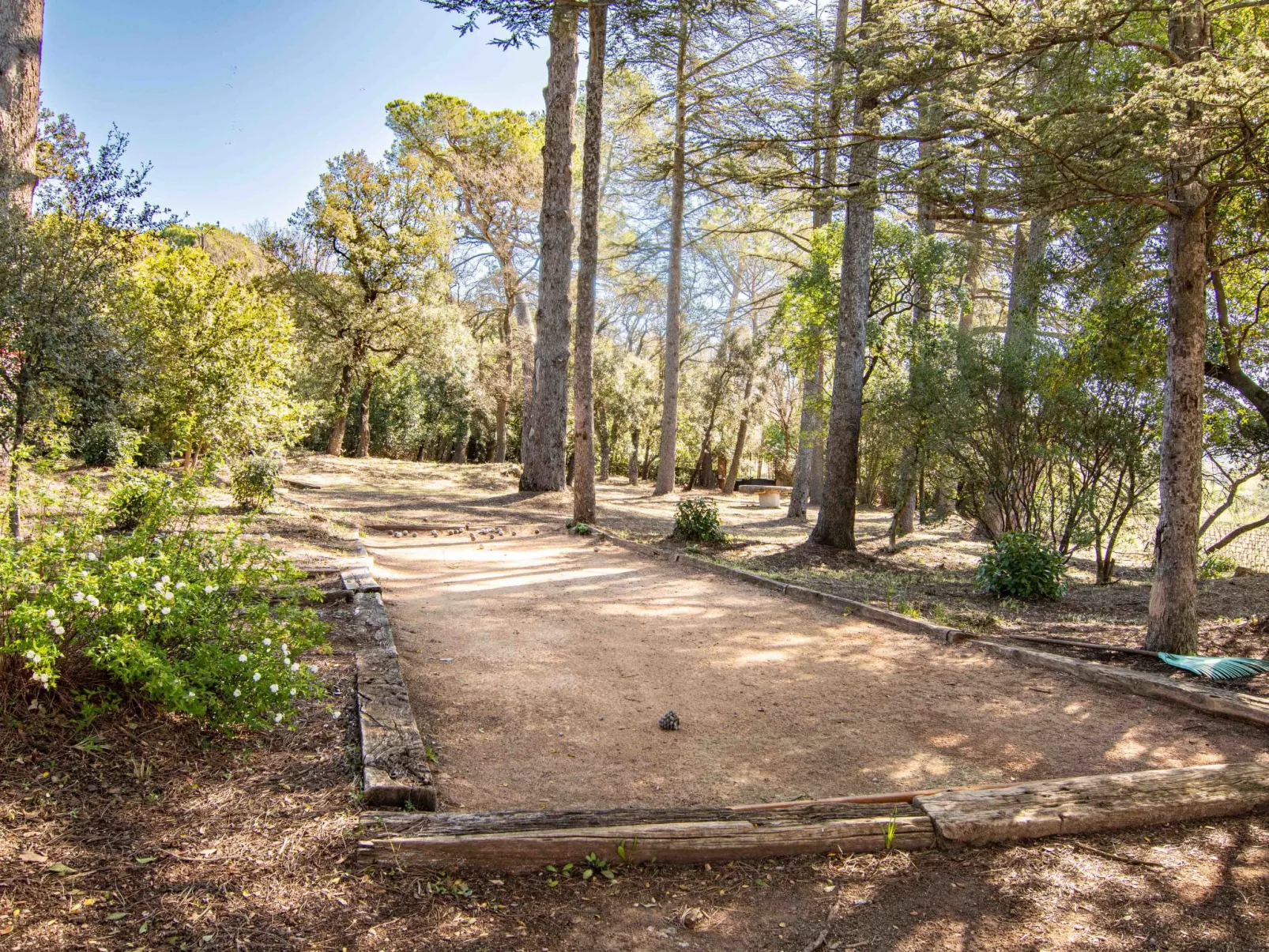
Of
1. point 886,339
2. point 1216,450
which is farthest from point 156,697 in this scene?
point 886,339

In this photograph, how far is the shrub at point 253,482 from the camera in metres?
9.95

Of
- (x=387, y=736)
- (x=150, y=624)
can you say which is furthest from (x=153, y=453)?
(x=387, y=736)

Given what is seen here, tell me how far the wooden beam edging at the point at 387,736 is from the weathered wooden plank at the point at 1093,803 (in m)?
1.86

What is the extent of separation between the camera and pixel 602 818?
106 inches

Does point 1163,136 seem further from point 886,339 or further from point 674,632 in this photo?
point 886,339

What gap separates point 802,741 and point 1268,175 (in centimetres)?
465

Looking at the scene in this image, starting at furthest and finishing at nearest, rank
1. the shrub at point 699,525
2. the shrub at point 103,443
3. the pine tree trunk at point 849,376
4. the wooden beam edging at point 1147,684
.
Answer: the shrub at point 103,443, the shrub at point 699,525, the pine tree trunk at point 849,376, the wooden beam edging at point 1147,684

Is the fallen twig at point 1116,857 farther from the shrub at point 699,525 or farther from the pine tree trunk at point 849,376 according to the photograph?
the shrub at point 699,525

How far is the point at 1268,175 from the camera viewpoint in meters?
4.95

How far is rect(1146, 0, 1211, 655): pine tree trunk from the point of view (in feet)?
17.1

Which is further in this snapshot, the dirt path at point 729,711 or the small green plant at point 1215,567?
the small green plant at point 1215,567

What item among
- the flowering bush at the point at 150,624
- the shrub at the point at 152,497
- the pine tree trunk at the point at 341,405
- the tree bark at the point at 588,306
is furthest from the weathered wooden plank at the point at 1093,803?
the pine tree trunk at the point at 341,405

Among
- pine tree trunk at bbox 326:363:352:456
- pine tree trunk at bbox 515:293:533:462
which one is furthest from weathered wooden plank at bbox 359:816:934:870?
pine tree trunk at bbox 326:363:352:456

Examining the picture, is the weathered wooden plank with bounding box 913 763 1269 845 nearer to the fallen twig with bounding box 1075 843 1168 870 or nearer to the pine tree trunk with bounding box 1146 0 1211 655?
the fallen twig with bounding box 1075 843 1168 870
